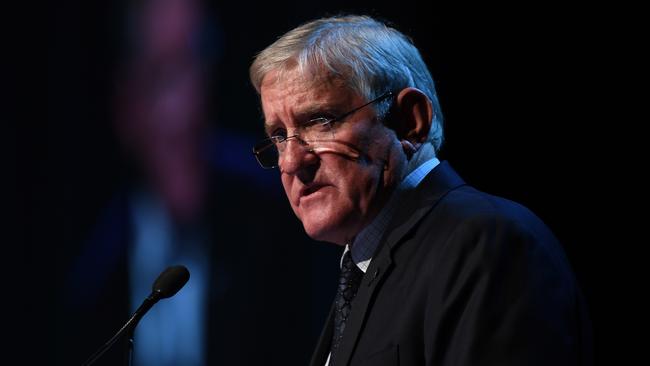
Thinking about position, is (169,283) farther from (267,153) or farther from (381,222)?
(381,222)

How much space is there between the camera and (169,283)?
1.93 metres

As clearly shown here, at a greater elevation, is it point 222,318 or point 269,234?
point 269,234

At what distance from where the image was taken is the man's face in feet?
5.78

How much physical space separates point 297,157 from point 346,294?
0.35 m

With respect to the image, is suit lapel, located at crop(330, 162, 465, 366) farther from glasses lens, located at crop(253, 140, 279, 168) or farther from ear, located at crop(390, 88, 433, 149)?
glasses lens, located at crop(253, 140, 279, 168)

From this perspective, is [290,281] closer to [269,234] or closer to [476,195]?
[269,234]

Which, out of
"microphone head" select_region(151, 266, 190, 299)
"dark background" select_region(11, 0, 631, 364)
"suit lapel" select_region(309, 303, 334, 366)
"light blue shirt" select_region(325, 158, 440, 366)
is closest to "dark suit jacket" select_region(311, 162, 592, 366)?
"light blue shirt" select_region(325, 158, 440, 366)

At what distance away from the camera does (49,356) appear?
10.7ft

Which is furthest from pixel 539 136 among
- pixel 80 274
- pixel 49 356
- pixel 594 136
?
pixel 49 356

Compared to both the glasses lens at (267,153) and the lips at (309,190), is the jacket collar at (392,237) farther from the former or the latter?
the glasses lens at (267,153)

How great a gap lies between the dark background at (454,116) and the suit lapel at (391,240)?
1.25m

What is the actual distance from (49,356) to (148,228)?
2.21 feet

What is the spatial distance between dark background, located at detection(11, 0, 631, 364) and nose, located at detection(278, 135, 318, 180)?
56.2 inches

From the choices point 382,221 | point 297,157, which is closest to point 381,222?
point 382,221
